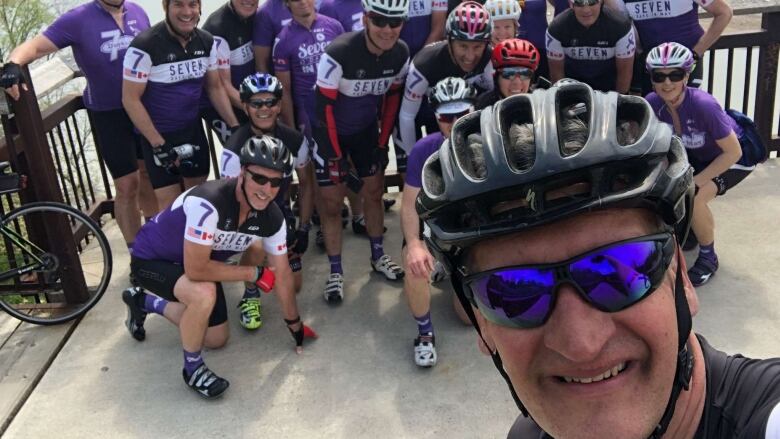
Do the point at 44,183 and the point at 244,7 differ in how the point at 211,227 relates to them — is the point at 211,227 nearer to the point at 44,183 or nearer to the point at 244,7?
the point at 44,183

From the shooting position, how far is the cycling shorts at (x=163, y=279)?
14.7 ft

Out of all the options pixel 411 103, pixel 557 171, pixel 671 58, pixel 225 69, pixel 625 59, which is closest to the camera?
pixel 557 171

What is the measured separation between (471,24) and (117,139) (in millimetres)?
2656

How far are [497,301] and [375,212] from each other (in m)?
4.20

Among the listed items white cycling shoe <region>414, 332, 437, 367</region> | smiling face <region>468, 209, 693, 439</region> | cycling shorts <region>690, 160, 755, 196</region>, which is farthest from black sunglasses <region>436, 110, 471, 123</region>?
smiling face <region>468, 209, 693, 439</region>

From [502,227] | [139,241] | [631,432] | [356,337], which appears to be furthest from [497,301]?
[139,241]

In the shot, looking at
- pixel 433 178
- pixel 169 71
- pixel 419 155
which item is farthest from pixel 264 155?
pixel 433 178

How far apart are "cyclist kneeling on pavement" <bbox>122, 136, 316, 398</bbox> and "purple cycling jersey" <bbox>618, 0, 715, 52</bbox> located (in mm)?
2888

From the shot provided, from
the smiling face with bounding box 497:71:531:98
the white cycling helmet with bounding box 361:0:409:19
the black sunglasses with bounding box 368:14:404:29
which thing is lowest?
the smiling face with bounding box 497:71:531:98

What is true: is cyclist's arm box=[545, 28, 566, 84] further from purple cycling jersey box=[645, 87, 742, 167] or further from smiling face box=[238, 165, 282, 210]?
smiling face box=[238, 165, 282, 210]

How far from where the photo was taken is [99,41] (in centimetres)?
528

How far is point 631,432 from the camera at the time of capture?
3.96ft

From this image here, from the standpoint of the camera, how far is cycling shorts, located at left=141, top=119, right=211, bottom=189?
5371 millimetres

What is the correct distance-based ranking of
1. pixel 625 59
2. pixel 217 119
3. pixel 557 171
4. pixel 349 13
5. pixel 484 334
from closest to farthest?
1. pixel 557 171
2. pixel 484 334
3. pixel 625 59
4. pixel 217 119
5. pixel 349 13
